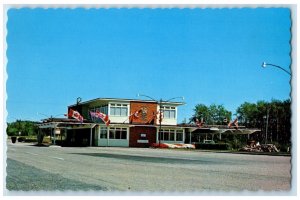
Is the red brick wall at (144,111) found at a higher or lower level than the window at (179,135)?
higher

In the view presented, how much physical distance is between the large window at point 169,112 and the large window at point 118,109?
3.77m

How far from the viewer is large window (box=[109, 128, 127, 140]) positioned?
47.9 meters

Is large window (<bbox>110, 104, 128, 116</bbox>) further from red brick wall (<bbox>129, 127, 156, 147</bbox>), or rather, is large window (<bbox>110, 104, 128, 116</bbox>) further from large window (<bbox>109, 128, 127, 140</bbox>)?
red brick wall (<bbox>129, 127, 156, 147</bbox>)

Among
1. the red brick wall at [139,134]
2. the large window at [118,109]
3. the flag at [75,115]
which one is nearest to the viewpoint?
the flag at [75,115]

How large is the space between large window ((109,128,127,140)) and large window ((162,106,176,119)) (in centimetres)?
406

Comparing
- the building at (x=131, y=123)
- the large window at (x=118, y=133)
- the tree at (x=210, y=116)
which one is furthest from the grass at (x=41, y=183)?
the large window at (x=118, y=133)

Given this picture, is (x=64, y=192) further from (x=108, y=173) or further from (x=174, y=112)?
(x=174, y=112)

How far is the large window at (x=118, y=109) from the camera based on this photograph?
47403mm

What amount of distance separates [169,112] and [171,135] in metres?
2.60

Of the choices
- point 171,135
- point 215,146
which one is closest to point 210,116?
point 215,146

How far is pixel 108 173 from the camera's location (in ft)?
45.1

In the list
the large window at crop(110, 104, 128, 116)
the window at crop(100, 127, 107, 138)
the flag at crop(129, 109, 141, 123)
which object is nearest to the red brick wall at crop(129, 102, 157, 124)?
the flag at crop(129, 109, 141, 123)

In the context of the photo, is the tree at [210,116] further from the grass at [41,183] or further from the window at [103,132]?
the grass at [41,183]
